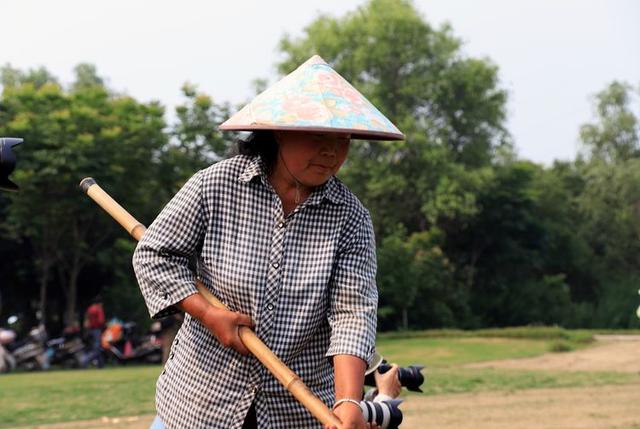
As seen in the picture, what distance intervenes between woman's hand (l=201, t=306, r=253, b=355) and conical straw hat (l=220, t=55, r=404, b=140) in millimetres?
481

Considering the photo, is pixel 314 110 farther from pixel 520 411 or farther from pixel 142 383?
pixel 142 383

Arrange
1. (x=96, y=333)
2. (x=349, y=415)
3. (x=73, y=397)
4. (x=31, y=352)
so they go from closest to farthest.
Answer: (x=349, y=415) < (x=73, y=397) < (x=31, y=352) < (x=96, y=333)

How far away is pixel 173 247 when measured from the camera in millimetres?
Answer: 2992

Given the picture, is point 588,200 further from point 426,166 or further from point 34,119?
point 34,119

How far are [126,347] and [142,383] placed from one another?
7.27m

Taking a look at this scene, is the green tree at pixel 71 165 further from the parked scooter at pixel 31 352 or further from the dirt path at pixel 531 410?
the dirt path at pixel 531 410

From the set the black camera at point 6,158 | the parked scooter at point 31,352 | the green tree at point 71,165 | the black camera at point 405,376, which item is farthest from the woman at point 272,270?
the green tree at point 71,165

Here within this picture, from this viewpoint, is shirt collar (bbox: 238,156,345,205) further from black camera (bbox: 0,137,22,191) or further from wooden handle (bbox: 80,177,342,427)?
black camera (bbox: 0,137,22,191)

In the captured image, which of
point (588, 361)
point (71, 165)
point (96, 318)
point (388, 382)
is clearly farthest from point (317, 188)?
point (71, 165)

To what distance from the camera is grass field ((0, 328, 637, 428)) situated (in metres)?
9.88

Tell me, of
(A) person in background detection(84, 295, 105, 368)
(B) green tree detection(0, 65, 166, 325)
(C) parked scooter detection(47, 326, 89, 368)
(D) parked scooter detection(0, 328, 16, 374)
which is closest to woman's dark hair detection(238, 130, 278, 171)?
(D) parked scooter detection(0, 328, 16, 374)

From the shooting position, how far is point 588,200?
4094 centimetres

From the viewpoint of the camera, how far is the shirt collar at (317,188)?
3.03m

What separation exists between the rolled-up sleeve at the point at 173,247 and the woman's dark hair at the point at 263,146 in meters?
0.18
